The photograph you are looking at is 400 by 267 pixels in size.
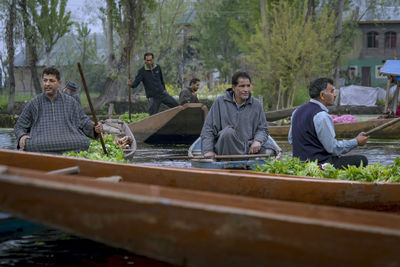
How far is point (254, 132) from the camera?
26.7 feet

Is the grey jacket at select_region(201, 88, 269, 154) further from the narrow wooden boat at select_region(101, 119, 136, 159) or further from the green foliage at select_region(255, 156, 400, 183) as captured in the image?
the narrow wooden boat at select_region(101, 119, 136, 159)

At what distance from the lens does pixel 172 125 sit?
15.3m

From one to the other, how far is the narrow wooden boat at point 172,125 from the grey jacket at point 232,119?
648 centimetres

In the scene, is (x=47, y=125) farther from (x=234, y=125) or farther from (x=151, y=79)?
(x=151, y=79)

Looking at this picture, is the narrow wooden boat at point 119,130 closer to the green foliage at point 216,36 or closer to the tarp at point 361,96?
the tarp at point 361,96

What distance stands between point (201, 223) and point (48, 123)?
4.63 meters

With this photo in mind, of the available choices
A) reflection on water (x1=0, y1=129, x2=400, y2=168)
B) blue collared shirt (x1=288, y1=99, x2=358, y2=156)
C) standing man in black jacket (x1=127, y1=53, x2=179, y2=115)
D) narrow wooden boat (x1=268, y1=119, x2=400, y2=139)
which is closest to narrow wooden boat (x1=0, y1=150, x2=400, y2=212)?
blue collared shirt (x1=288, y1=99, x2=358, y2=156)

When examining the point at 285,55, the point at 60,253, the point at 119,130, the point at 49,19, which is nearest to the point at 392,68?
the point at 285,55

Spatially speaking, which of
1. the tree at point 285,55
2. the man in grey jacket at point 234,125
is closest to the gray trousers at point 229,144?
the man in grey jacket at point 234,125

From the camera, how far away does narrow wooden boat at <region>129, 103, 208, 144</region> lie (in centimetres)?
1468

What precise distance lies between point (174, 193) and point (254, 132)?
480 cm

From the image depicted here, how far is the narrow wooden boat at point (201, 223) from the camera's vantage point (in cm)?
312

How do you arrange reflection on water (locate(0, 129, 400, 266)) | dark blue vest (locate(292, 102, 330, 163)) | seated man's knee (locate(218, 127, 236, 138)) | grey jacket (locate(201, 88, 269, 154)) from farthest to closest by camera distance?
grey jacket (locate(201, 88, 269, 154)) → seated man's knee (locate(218, 127, 236, 138)) → dark blue vest (locate(292, 102, 330, 163)) → reflection on water (locate(0, 129, 400, 266))

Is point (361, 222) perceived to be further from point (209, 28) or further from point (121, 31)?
point (209, 28)
